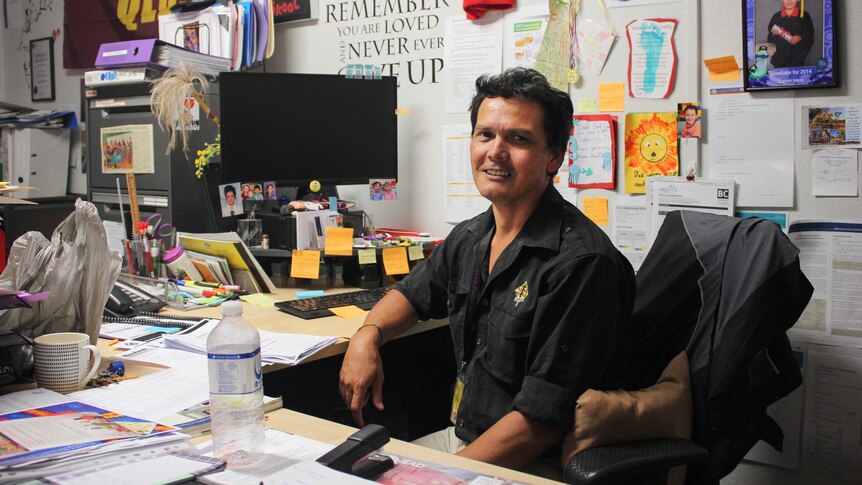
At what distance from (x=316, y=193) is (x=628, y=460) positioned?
5.41 feet

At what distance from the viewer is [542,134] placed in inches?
68.6

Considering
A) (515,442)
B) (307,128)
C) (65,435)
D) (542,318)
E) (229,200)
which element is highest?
(307,128)

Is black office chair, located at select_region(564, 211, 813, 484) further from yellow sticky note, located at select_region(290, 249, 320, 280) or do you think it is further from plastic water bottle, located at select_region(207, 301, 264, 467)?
yellow sticky note, located at select_region(290, 249, 320, 280)

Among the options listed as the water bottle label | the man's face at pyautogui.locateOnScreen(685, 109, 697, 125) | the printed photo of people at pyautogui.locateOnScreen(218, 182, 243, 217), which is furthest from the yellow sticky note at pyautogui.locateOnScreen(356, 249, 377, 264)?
the water bottle label

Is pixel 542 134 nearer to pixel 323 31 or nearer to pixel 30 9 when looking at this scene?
pixel 323 31

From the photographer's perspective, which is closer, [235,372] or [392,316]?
[235,372]

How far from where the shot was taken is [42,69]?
13.6 ft

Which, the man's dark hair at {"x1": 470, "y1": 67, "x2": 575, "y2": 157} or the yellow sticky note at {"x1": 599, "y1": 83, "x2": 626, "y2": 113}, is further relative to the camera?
the yellow sticky note at {"x1": 599, "y1": 83, "x2": 626, "y2": 113}

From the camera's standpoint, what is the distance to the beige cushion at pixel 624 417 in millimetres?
1420

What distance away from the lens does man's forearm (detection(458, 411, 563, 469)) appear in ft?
4.83

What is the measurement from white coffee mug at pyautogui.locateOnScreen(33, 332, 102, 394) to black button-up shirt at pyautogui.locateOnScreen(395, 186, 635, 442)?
0.76m

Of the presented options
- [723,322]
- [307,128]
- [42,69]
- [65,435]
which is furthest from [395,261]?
[42,69]

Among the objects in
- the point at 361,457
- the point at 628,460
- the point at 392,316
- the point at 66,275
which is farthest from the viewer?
the point at 392,316

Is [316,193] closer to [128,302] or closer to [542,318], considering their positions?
[128,302]
